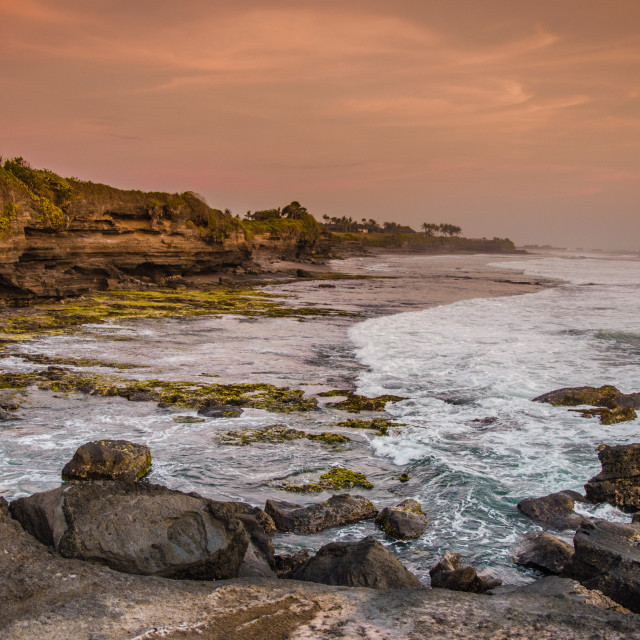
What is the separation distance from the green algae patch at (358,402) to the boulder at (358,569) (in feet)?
20.4

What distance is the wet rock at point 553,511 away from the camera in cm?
750

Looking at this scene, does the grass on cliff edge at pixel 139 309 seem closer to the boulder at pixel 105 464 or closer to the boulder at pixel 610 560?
the boulder at pixel 105 464

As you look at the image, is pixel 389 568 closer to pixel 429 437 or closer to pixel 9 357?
pixel 429 437

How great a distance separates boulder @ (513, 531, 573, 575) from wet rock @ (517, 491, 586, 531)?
75 cm

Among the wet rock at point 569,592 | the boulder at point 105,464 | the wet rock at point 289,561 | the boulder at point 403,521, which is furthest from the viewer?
the boulder at point 105,464

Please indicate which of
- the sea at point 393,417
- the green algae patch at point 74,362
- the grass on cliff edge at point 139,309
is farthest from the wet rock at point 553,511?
the grass on cliff edge at point 139,309

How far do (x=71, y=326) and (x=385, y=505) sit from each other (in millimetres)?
17422

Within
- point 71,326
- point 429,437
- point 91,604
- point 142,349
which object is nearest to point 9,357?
point 142,349

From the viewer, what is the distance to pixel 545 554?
652 cm

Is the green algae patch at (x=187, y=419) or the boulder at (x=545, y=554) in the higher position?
the green algae patch at (x=187, y=419)

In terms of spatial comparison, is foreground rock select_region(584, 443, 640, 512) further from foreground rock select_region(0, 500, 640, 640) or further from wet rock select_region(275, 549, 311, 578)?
wet rock select_region(275, 549, 311, 578)

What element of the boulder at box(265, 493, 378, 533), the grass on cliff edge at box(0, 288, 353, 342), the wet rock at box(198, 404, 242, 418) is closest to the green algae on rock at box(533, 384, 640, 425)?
the boulder at box(265, 493, 378, 533)

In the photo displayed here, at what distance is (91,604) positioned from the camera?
4734 mm

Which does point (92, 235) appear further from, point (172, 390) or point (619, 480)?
point (619, 480)
